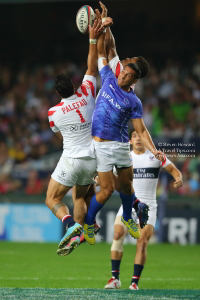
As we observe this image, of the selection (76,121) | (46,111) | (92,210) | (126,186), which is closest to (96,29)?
(76,121)

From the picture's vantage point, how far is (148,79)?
65.2ft

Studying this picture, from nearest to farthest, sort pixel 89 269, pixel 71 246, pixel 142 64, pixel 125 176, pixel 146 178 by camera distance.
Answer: pixel 71 246 → pixel 125 176 → pixel 142 64 → pixel 146 178 → pixel 89 269

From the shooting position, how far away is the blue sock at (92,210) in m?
7.64

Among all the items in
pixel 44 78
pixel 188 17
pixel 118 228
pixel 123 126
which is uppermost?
pixel 188 17

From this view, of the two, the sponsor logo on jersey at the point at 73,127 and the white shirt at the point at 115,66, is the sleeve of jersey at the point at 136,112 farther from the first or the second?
the sponsor logo on jersey at the point at 73,127

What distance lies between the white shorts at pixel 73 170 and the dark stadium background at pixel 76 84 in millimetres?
5983

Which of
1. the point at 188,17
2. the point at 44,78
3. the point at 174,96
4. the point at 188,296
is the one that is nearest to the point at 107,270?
the point at 188,296

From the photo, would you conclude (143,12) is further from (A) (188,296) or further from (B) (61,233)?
(A) (188,296)

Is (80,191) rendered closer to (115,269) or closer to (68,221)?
(68,221)

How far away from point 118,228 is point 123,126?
220cm

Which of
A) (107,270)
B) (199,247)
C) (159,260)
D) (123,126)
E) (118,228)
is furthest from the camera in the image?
(199,247)

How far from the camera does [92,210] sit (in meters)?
7.69

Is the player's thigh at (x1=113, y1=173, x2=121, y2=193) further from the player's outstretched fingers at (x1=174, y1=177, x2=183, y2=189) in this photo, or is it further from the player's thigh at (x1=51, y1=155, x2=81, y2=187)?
the player's outstretched fingers at (x1=174, y1=177, x2=183, y2=189)

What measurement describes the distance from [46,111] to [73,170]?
12.4 metres
